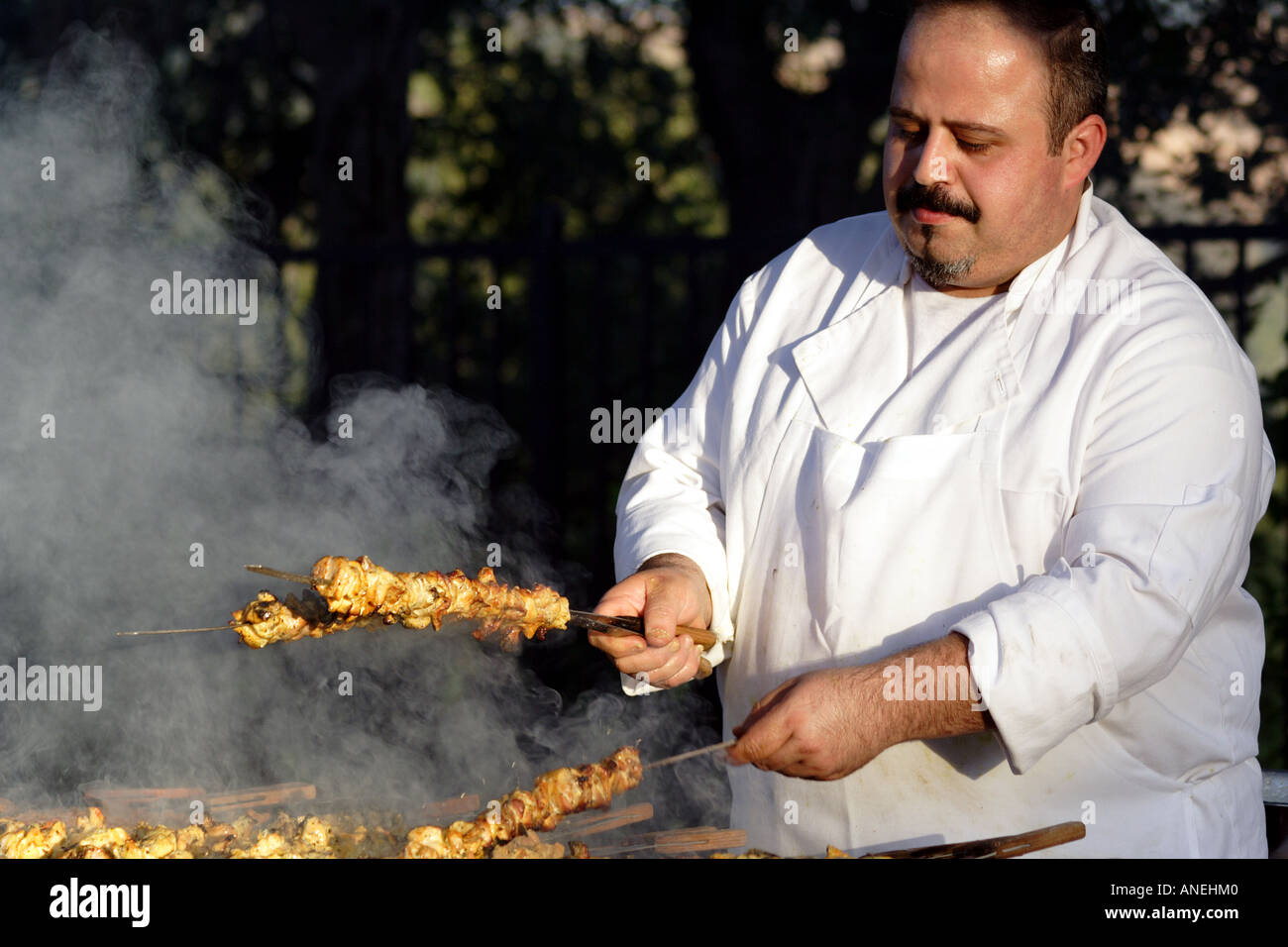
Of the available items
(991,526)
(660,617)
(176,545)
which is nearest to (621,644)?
(660,617)

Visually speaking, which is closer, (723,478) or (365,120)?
(723,478)

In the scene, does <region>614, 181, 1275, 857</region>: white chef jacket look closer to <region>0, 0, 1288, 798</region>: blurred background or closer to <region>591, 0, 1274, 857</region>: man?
<region>591, 0, 1274, 857</region>: man

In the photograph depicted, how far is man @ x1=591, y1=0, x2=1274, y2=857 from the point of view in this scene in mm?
2541

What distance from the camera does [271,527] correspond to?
15.3 feet

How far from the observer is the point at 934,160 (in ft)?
9.51

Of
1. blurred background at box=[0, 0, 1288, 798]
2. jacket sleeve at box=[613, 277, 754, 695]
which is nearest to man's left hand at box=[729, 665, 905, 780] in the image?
jacket sleeve at box=[613, 277, 754, 695]

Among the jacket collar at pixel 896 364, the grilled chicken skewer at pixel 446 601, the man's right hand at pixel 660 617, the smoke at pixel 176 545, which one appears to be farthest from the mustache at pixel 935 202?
the smoke at pixel 176 545

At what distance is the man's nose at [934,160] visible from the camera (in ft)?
9.50

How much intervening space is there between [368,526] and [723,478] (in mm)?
1813

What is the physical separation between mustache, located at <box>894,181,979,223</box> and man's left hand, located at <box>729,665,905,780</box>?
108 cm

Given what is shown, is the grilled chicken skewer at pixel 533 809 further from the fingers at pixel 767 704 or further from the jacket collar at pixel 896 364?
the jacket collar at pixel 896 364

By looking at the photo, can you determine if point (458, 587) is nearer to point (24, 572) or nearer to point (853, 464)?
point (853, 464)

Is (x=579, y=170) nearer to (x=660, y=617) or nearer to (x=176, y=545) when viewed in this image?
(x=176, y=545)
